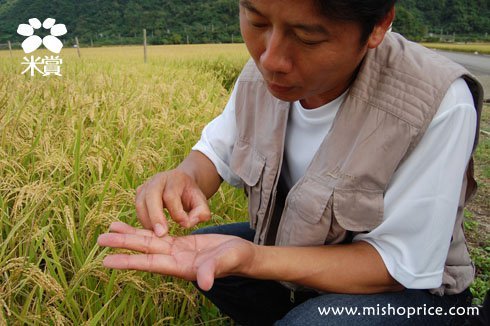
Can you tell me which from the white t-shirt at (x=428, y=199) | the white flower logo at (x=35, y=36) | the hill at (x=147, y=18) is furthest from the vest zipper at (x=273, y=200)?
the hill at (x=147, y=18)

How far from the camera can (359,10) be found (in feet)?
2.89

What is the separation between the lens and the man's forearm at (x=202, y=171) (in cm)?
145

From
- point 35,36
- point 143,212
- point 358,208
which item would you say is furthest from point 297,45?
point 35,36

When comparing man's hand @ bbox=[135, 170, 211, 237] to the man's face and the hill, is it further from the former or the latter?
the hill

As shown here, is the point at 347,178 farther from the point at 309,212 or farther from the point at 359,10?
the point at 359,10

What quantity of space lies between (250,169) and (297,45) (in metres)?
0.53

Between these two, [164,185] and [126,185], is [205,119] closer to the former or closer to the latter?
[126,185]

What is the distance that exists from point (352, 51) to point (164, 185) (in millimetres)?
658

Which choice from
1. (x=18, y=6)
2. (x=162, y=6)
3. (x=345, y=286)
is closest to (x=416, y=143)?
(x=345, y=286)

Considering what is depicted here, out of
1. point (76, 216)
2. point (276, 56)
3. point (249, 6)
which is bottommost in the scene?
point (76, 216)

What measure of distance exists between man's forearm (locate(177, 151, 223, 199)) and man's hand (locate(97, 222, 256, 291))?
35cm

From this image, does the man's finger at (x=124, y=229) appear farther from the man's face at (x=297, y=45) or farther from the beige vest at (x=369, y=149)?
the man's face at (x=297, y=45)

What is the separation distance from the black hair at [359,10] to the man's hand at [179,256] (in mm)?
527

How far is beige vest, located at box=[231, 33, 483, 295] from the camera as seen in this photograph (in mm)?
1044
